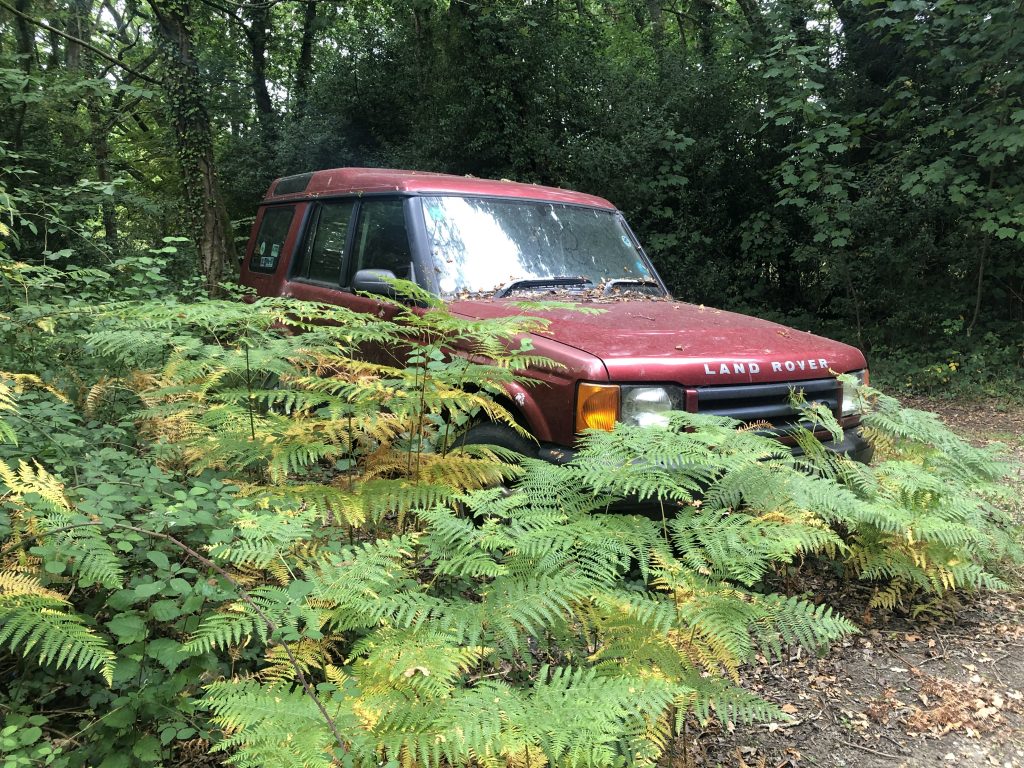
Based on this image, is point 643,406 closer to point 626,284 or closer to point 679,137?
point 626,284

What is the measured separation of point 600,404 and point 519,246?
5.59 ft

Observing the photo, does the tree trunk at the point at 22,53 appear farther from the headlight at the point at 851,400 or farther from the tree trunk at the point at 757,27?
the tree trunk at the point at 757,27

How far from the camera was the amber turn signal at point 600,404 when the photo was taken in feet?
9.55

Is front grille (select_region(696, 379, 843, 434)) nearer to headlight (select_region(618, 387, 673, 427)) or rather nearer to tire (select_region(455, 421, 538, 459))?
headlight (select_region(618, 387, 673, 427))

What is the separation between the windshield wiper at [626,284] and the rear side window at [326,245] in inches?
75.1

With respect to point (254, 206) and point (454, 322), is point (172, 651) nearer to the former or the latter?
point (454, 322)

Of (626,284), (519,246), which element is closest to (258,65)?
(519,246)

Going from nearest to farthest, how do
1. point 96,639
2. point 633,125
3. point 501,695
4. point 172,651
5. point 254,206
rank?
point 501,695, point 96,639, point 172,651, point 633,125, point 254,206

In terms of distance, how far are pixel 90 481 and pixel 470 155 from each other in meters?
10.6

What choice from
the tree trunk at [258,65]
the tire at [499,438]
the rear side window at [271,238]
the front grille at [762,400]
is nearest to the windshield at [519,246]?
the tire at [499,438]

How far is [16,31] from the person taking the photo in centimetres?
1345

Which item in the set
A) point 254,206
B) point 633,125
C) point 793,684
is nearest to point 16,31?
point 254,206

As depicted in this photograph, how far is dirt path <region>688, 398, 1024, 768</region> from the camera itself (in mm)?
2389

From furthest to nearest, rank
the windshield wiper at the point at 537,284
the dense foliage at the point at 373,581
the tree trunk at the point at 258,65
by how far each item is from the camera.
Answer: the tree trunk at the point at 258,65
the windshield wiper at the point at 537,284
the dense foliage at the point at 373,581
